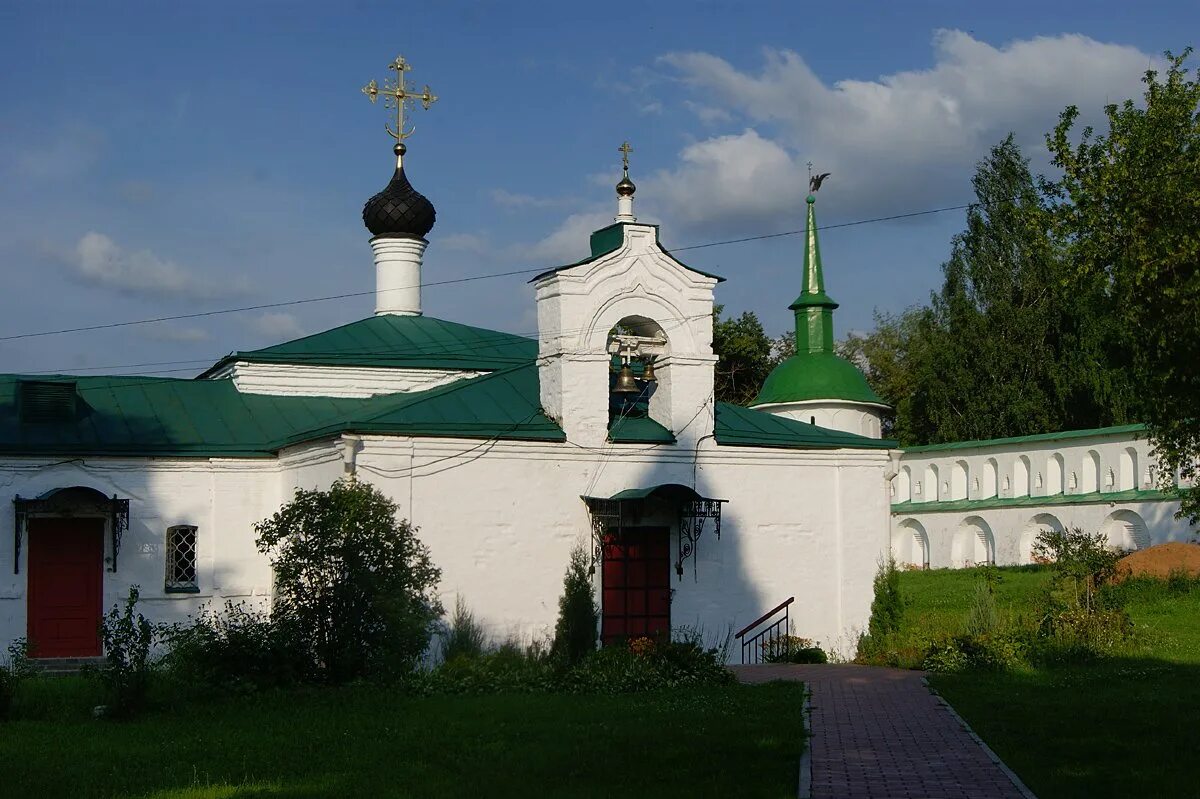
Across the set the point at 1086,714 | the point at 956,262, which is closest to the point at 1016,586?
the point at 1086,714

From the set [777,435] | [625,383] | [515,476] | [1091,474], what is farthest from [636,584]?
[1091,474]

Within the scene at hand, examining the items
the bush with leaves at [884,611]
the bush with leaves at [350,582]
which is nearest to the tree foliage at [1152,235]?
the bush with leaves at [884,611]

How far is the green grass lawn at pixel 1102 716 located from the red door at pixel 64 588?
11110 mm

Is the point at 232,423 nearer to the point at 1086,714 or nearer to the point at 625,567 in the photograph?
the point at 625,567

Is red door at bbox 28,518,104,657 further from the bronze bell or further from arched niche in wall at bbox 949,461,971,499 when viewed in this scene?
arched niche in wall at bbox 949,461,971,499

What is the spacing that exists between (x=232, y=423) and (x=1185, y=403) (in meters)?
13.2

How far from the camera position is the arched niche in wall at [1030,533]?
3556 centimetres

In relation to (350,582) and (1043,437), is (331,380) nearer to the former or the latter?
(350,582)

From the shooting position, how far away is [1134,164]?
44.7 ft

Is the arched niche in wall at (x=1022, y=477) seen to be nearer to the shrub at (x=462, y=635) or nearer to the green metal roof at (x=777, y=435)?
the green metal roof at (x=777, y=435)

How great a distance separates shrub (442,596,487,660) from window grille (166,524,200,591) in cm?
445

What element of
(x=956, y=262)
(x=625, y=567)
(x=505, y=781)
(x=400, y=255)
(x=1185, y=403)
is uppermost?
(x=956, y=262)

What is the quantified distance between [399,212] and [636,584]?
8.76 metres

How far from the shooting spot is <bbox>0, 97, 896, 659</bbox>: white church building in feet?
57.3
